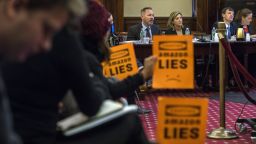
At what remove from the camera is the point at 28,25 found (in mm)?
1267

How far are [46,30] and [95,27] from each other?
1.39 metres

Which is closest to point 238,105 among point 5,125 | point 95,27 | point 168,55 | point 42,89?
point 168,55

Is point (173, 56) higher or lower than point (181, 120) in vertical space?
higher

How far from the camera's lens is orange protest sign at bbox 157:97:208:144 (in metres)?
3.08

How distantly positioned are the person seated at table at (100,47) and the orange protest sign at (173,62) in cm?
35

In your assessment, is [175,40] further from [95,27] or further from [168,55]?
[95,27]

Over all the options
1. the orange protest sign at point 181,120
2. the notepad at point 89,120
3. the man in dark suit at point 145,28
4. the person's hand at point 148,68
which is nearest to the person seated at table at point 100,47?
the person's hand at point 148,68

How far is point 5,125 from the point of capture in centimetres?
149

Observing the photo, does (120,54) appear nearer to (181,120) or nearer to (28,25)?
(181,120)

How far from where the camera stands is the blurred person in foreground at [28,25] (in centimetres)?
126

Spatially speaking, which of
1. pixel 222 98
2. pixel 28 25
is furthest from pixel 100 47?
→ pixel 222 98

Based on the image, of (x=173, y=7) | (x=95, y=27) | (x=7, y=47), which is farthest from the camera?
(x=173, y=7)

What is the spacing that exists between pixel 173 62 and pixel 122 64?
0.46 meters

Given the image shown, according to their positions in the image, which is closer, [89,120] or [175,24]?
[89,120]
